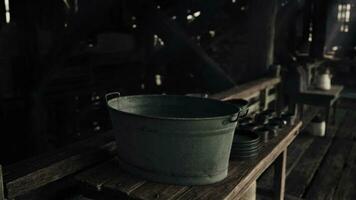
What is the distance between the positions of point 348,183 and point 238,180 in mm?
3301

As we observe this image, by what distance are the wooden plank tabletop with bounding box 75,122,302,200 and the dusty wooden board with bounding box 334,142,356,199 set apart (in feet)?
Answer: 8.59

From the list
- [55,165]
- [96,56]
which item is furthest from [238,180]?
[96,56]

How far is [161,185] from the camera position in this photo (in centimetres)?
213

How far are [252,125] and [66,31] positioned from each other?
3.28m

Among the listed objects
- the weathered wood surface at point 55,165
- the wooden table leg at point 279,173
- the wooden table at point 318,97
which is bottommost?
Result: the wooden table leg at point 279,173

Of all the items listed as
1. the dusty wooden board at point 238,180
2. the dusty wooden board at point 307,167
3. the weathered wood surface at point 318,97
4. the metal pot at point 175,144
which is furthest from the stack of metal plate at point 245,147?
the weathered wood surface at point 318,97

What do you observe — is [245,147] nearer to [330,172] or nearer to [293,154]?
[330,172]

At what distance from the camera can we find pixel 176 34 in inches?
267

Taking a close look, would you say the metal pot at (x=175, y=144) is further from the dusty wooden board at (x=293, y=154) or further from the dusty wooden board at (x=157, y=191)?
the dusty wooden board at (x=293, y=154)

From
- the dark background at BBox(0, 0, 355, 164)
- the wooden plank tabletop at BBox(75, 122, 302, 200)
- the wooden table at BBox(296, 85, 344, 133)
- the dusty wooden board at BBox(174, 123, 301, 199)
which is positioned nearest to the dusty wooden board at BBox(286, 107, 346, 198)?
the wooden table at BBox(296, 85, 344, 133)

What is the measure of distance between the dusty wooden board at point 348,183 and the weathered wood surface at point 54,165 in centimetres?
325

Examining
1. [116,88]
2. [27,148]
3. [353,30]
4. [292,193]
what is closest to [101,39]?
[116,88]

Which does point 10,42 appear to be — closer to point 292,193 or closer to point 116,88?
point 116,88

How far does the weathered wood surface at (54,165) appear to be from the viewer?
80.1 inches
